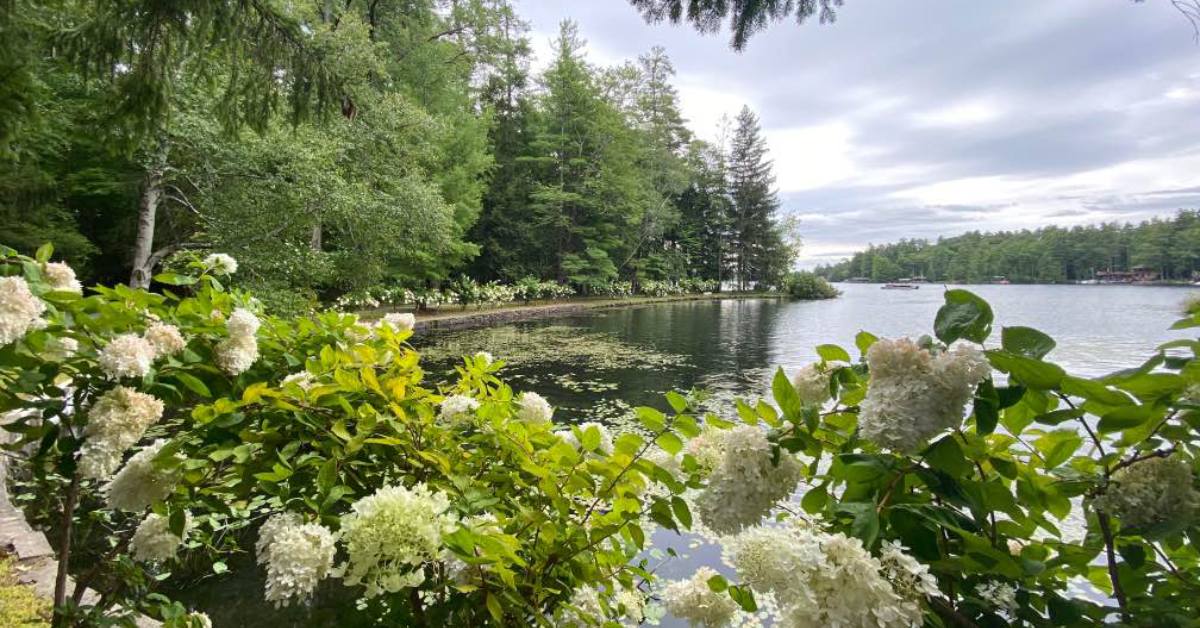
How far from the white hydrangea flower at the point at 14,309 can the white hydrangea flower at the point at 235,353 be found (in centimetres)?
27

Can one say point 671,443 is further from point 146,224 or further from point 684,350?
point 146,224

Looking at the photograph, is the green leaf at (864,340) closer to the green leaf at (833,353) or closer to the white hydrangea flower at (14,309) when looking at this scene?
the green leaf at (833,353)

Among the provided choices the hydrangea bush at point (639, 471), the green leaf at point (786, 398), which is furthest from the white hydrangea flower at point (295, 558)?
the green leaf at point (786, 398)

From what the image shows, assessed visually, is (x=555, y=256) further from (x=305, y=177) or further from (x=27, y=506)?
(x=27, y=506)

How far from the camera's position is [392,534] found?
75cm

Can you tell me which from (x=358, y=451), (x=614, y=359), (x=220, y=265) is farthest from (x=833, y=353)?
(x=614, y=359)

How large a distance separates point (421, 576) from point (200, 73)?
12.5ft

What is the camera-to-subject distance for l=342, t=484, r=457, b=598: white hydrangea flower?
75 cm

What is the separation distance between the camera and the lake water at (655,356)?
2.58 meters

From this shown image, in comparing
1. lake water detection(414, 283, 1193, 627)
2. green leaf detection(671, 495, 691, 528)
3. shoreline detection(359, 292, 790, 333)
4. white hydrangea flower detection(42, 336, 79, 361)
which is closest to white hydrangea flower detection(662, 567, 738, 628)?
green leaf detection(671, 495, 691, 528)

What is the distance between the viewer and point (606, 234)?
27.8 meters

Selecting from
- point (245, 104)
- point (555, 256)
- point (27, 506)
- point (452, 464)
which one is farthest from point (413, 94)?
point (452, 464)

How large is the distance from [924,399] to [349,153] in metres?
13.3

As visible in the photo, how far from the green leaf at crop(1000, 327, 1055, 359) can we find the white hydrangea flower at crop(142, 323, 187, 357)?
1.37 metres
